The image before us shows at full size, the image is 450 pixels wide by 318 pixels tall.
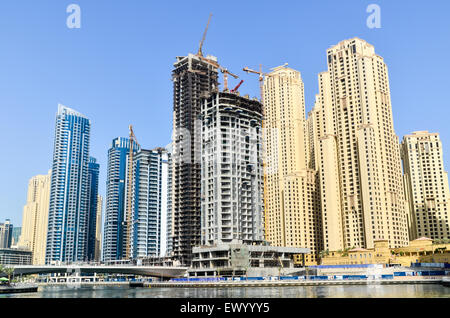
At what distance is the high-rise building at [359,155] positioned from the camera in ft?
443

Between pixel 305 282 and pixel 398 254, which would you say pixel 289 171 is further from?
pixel 305 282

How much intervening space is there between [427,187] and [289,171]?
4850 centimetres

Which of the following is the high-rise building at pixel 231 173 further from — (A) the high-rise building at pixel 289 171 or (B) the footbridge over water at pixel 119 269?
(A) the high-rise building at pixel 289 171

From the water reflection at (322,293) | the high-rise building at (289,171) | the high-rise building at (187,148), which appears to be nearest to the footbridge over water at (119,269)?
the high-rise building at (187,148)

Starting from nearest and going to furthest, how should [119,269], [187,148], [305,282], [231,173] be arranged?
[305,282] < [231,173] < [119,269] < [187,148]

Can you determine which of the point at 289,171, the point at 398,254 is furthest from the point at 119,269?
the point at 398,254

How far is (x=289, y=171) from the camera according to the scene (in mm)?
174250

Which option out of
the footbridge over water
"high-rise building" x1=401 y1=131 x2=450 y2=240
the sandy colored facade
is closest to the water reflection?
the sandy colored facade

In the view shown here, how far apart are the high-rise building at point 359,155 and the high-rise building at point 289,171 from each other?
1547 centimetres

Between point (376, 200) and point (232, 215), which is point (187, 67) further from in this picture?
point (376, 200)

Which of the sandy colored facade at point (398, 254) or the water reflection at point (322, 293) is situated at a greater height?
the sandy colored facade at point (398, 254)

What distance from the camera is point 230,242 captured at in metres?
128
